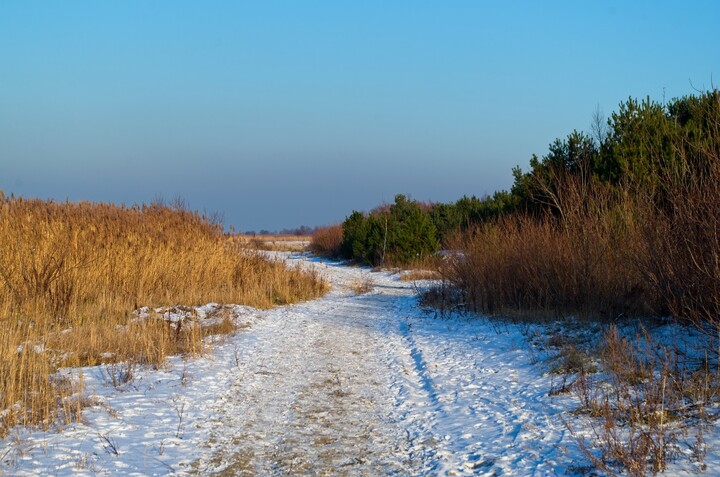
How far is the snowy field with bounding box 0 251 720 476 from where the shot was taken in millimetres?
4922

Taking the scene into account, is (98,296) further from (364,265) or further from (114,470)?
(364,265)

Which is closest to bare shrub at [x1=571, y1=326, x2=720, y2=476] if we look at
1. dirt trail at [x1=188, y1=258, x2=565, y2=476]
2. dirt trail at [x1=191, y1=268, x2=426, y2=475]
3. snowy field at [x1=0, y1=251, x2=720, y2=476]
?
snowy field at [x1=0, y1=251, x2=720, y2=476]

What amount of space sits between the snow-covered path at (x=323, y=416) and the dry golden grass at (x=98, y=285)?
63cm

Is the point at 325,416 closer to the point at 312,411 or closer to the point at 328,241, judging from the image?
the point at 312,411

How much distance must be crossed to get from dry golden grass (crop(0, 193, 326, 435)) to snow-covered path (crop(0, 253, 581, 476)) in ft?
2.05

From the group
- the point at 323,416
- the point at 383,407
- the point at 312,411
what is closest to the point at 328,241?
the point at 383,407

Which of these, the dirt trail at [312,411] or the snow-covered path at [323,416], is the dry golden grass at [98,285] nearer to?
the snow-covered path at [323,416]

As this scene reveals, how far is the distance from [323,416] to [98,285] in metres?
8.83

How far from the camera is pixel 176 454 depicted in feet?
17.1

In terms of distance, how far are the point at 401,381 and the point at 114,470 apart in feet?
12.8

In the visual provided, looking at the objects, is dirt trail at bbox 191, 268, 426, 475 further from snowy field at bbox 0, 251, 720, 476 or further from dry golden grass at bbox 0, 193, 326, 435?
dry golden grass at bbox 0, 193, 326, 435

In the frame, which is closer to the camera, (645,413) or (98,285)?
(645,413)

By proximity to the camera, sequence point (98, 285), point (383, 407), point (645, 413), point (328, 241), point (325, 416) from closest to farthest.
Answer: point (645, 413)
point (325, 416)
point (383, 407)
point (98, 285)
point (328, 241)

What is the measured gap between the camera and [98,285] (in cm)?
1339
